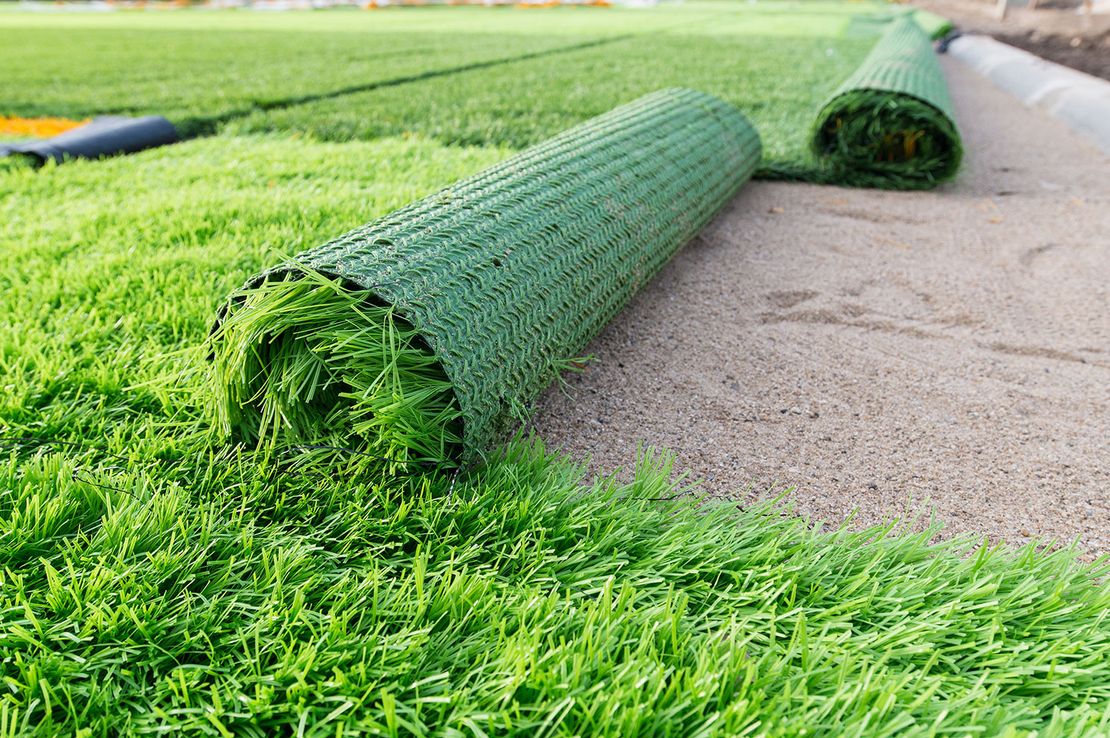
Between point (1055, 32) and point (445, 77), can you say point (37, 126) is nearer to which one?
point (445, 77)

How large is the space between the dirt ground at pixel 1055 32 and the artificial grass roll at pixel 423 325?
914 centimetres

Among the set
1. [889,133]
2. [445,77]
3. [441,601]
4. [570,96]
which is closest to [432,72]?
[445,77]

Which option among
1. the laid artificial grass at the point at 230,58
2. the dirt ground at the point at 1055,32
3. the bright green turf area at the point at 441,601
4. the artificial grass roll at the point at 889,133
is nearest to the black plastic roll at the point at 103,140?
the laid artificial grass at the point at 230,58

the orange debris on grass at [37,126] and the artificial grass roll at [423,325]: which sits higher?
the artificial grass roll at [423,325]

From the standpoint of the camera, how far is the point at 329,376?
5.33 ft

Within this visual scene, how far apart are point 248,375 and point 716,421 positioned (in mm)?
1132

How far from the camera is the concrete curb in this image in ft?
17.5

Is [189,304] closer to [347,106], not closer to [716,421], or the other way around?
[716,421]

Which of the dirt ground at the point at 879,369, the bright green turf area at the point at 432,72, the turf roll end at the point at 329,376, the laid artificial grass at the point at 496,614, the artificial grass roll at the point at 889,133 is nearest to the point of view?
the laid artificial grass at the point at 496,614

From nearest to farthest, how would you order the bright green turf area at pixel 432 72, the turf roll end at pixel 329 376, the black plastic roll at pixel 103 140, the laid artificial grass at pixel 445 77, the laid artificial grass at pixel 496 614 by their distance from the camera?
1. the laid artificial grass at pixel 496 614
2. the turf roll end at pixel 329 376
3. the black plastic roll at pixel 103 140
4. the laid artificial grass at pixel 445 77
5. the bright green turf area at pixel 432 72

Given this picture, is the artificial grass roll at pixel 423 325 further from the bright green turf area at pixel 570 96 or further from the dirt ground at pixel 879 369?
the bright green turf area at pixel 570 96

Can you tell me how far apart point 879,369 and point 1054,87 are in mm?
5684

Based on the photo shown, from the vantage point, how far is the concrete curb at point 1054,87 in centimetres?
534

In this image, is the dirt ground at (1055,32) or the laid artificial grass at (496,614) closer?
the laid artificial grass at (496,614)
